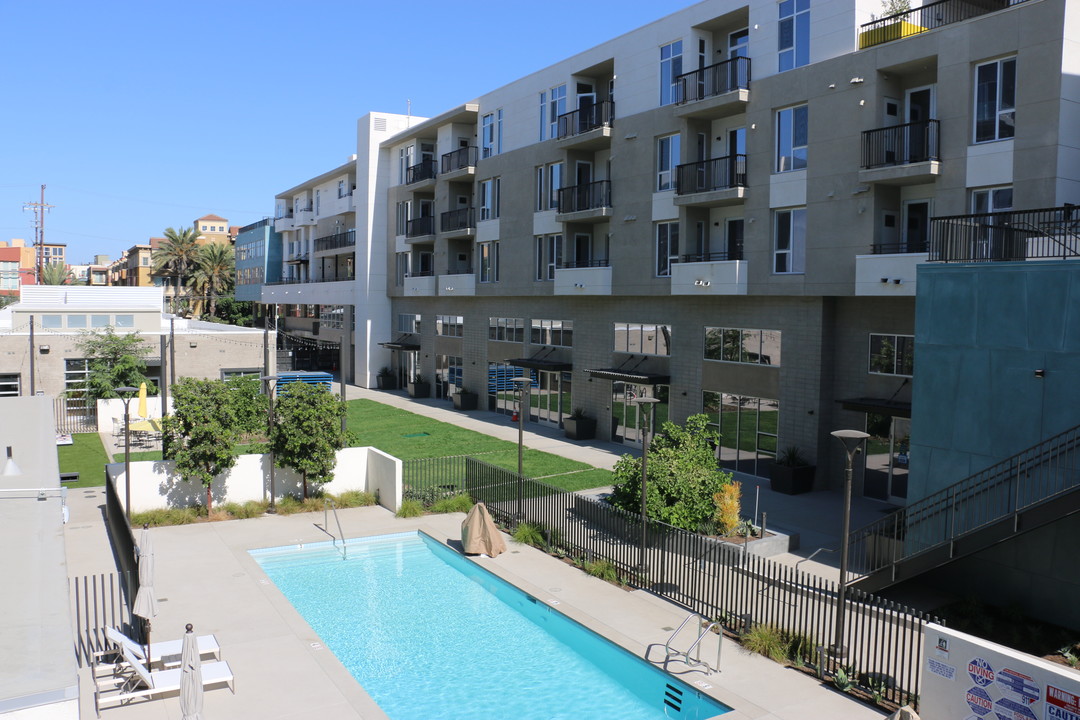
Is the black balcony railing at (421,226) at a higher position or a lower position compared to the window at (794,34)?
lower

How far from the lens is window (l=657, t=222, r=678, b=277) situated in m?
29.9

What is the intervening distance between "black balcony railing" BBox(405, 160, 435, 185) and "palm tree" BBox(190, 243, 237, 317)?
178ft

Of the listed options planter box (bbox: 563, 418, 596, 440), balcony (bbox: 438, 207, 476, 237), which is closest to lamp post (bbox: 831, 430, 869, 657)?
planter box (bbox: 563, 418, 596, 440)

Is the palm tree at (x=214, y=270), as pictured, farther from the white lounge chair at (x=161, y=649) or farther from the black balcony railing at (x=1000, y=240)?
the black balcony railing at (x=1000, y=240)

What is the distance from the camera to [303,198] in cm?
7212

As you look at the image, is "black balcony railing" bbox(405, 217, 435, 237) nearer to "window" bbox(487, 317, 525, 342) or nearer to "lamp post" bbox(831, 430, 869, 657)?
"window" bbox(487, 317, 525, 342)

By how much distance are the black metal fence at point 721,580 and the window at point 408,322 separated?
27.3 meters

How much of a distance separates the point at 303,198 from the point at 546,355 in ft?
137

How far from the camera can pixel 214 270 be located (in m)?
95.9

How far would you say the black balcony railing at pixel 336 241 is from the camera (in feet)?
192

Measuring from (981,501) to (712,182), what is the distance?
14.9 meters

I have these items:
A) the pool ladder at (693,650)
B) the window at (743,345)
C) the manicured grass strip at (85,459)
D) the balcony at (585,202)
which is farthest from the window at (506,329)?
the pool ladder at (693,650)

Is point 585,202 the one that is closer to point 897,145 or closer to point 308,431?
point 897,145

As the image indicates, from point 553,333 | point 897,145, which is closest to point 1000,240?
point 897,145
